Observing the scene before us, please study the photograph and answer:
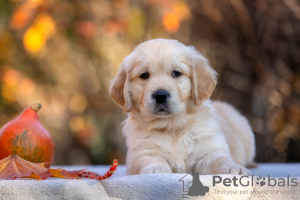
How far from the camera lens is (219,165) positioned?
2199mm

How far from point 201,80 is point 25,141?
1125 millimetres

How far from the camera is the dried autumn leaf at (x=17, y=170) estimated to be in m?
2.01

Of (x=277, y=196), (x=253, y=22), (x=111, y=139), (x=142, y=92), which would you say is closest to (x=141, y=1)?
(x=253, y=22)

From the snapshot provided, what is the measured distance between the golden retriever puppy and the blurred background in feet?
7.03

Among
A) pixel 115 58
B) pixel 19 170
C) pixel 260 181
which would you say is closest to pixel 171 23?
pixel 115 58

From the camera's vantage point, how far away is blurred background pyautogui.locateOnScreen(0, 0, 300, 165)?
4.57 meters

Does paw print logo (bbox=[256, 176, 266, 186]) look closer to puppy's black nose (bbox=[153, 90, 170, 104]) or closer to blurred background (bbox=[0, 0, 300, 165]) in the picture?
puppy's black nose (bbox=[153, 90, 170, 104])

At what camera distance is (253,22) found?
469 cm

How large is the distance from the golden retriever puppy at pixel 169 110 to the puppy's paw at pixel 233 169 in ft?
0.21

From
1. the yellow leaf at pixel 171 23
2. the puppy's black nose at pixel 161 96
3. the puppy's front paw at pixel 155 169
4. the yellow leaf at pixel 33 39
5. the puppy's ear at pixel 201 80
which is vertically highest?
the yellow leaf at pixel 171 23

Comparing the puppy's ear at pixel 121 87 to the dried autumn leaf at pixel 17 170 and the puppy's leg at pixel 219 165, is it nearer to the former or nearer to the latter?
the puppy's leg at pixel 219 165

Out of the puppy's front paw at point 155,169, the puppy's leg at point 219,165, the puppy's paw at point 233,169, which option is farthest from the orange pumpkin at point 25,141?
the puppy's paw at point 233,169

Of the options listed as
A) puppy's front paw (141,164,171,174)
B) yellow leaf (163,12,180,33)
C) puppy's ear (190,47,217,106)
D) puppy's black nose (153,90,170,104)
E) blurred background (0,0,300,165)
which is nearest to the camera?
puppy's front paw (141,164,171,174)

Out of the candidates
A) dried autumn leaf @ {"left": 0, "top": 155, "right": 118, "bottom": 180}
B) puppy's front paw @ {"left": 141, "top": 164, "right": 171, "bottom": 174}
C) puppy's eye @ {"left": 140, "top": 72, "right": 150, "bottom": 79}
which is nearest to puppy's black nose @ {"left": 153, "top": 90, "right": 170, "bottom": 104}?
puppy's eye @ {"left": 140, "top": 72, "right": 150, "bottom": 79}
